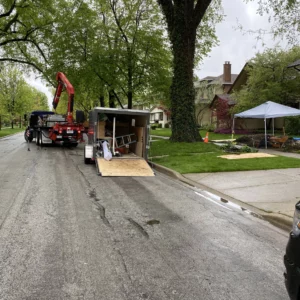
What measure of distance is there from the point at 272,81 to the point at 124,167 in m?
20.2

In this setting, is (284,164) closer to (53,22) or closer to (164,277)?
(164,277)

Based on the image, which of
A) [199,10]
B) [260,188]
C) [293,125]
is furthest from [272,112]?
[260,188]

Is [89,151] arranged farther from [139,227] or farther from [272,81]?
[272,81]

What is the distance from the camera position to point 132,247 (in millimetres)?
4383

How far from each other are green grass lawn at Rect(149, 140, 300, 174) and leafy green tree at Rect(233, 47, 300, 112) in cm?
1212

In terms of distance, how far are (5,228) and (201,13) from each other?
1595 centimetres

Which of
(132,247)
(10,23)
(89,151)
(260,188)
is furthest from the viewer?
(10,23)

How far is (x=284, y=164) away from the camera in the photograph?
38.0 ft

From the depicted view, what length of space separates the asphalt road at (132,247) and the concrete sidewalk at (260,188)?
0.39 m

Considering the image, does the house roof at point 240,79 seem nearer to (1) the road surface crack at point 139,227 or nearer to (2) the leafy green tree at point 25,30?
(2) the leafy green tree at point 25,30

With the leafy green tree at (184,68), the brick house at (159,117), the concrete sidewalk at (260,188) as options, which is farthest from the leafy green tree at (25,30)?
the brick house at (159,117)

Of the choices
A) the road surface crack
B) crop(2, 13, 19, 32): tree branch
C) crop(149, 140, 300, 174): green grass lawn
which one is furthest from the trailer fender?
crop(2, 13, 19, 32): tree branch

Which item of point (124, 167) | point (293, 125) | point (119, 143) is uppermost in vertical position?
point (293, 125)

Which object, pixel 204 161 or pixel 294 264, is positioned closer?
pixel 294 264
